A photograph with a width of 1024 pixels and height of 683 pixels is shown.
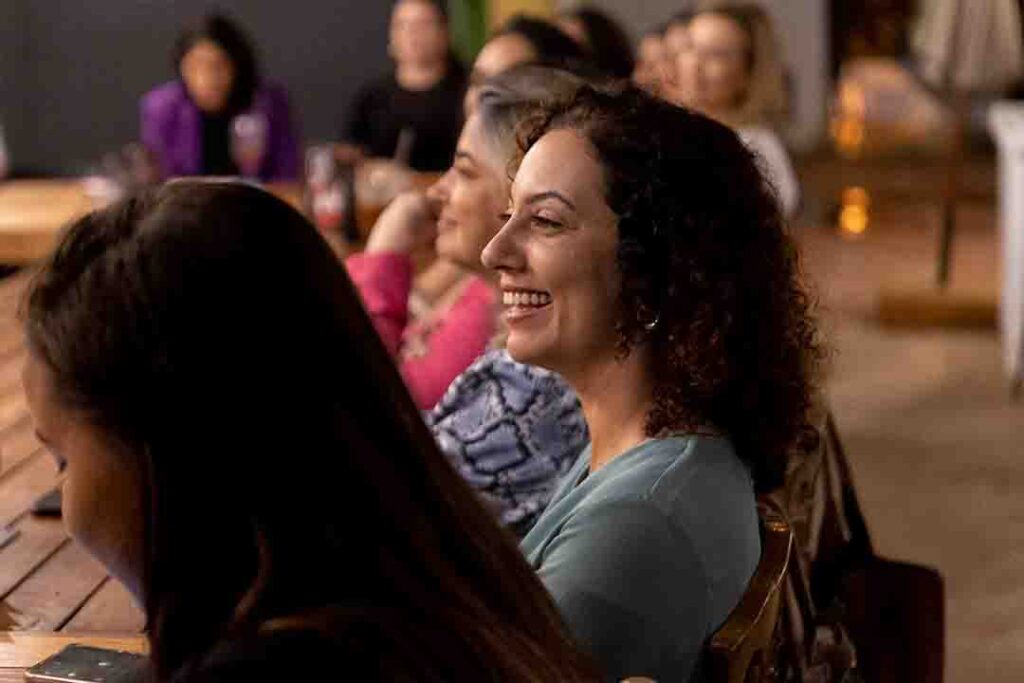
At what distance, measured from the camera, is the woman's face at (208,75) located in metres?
5.09

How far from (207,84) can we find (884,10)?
204 inches

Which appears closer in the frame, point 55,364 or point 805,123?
point 55,364

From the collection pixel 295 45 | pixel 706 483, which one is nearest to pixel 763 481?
pixel 706 483

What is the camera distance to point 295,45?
24.2 ft

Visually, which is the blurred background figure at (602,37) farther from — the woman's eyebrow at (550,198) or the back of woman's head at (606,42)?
the woman's eyebrow at (550,198)

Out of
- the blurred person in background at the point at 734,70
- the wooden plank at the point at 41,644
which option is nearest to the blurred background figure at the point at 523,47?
the blurred person in background at the point at 734,70

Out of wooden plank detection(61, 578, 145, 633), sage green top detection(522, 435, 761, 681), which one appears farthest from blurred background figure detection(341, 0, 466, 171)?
sage green top detection(522, 435, 761, 681)

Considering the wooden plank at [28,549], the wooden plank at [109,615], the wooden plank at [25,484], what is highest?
the wooden plank at [109,615]

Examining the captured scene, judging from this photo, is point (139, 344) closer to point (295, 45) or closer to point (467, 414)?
point (467, 414)

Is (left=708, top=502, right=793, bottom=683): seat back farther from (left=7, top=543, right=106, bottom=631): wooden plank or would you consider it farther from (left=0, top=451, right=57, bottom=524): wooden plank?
(left=0, top=451, right=57, bottom=524): wooden plank

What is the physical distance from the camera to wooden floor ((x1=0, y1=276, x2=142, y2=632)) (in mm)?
1676

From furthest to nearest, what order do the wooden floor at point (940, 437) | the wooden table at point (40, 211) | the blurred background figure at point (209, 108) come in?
the blurred background figure at point (209, 108) → the wooden table at point (40, 211) → the wooden floor at point (940, 437)

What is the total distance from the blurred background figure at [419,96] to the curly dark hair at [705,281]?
3.79m

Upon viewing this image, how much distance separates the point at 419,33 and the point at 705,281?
4.06 metres
